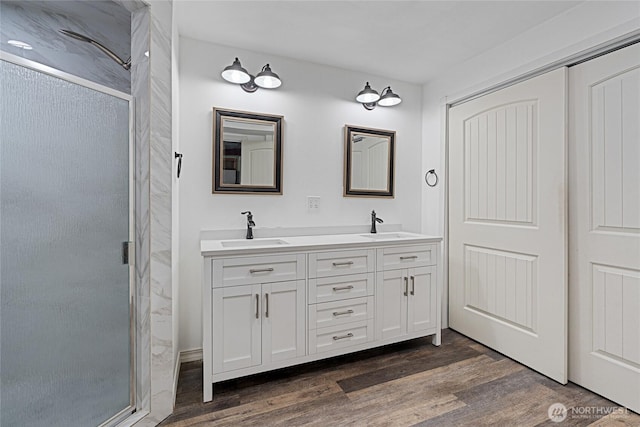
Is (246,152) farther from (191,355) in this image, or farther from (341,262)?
(191,355)

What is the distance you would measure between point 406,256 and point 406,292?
0.27 metres

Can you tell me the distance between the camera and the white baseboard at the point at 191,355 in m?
2.18

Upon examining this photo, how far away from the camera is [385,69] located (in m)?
2.71

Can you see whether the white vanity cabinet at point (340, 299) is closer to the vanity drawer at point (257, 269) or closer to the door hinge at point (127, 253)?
the vanity drawer at point (257, 269)

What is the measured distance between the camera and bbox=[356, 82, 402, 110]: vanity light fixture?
2.59 meters

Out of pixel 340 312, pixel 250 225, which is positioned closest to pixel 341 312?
pixel 340 312

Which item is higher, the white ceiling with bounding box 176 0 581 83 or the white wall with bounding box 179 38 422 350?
the white ceiling with bounding box 176 0 581 83

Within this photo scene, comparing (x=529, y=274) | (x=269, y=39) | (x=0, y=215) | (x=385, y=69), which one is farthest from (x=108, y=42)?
(x=529, y=274)

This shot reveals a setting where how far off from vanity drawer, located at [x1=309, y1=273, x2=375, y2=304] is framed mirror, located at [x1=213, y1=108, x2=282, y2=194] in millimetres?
821

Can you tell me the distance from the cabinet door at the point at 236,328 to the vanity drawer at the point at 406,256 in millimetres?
922

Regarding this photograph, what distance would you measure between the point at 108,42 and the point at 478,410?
9.91 feet

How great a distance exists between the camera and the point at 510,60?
222cm

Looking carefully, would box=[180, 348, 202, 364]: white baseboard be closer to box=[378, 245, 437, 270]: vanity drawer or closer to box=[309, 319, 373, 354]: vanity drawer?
box=[309, 319, 373, 354]: vanity drawer

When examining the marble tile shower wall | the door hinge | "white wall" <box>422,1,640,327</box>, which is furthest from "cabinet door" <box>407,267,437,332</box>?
the marble tile shower wall
